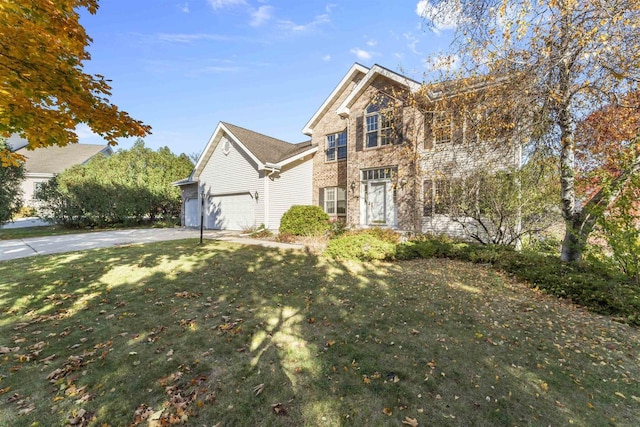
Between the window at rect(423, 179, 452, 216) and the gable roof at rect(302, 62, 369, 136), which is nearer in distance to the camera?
the window at rect(423, 179, 452, 216)

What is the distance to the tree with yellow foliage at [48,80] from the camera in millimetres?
3537

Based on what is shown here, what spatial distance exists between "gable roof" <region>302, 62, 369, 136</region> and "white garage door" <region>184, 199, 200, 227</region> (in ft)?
30.0

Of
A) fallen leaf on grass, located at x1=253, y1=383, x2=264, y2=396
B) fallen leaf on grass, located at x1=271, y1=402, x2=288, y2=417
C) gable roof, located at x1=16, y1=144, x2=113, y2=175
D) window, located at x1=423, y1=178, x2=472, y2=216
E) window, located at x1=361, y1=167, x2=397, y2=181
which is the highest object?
gable roof, located at x1=16, y1=144, x2=113, y2=175

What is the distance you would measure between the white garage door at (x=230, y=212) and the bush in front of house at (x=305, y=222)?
327 cm

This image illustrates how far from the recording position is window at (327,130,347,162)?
16.6 m

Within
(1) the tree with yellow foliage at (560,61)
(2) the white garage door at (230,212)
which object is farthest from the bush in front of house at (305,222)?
(1) the tree with yellow foliage at (560,61)

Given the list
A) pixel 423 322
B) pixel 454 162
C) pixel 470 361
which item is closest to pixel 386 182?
pixel 454 162

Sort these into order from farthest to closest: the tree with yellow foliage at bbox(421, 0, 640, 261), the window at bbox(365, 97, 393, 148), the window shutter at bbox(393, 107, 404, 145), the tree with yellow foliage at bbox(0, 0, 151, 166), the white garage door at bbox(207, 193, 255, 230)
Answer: the white garage door at bbox(207, 193, 255, 230)
the window at bbox(365, 97, 393, 148)
the window shutter at bbox(393, 107, 404, 145)
the tree with yellow foliage at bbox(421, 0, 640, 261)
the tree with yellow foliage at bbox(0, 0, 151, 166)

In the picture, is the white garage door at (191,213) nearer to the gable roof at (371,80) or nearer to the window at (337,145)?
the window at (337,145)

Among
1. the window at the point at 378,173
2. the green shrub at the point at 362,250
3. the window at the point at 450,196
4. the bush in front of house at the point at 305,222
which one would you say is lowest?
the green shrub at the point at 362,250

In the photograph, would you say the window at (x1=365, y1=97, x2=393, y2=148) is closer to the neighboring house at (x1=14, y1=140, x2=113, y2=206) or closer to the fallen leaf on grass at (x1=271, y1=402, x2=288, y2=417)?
the fallen leaf on grass at (x1=271, y1=402, x2=288, y2=417)

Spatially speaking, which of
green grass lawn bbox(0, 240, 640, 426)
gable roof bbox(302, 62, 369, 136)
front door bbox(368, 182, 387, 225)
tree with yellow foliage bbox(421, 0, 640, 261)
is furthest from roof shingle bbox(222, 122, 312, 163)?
tree with yellow foliage bbox(421, 0, 640, 261)

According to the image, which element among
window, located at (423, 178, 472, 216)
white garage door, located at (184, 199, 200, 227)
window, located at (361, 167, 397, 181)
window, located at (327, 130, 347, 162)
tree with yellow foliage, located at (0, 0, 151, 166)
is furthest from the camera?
white garage door, located at (184, 199, 200, 227)

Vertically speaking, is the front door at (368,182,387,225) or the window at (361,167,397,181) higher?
the window at (361,167,397,181)
